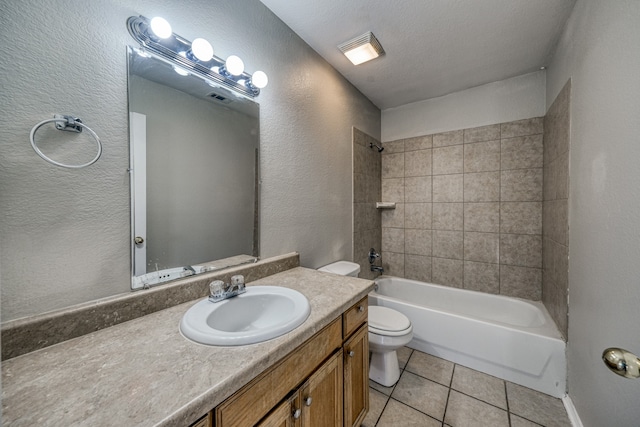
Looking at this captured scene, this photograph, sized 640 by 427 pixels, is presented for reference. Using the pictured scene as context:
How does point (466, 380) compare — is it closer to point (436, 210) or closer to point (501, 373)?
point (501, 373)

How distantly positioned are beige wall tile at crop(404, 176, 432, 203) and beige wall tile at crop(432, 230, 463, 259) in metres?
0.40

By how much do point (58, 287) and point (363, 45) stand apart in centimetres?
207

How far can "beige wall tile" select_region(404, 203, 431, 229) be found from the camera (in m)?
2.62

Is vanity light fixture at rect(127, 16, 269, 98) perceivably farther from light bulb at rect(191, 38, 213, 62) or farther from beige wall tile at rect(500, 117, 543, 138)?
beige wall tile at rect(500, 117, 543, 138)

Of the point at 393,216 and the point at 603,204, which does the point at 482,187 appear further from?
the point at 603,204

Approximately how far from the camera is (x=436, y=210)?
2.57 meters

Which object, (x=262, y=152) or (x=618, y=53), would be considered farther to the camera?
(x=262, y=152)

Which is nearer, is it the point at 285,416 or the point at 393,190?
the point at 285,416

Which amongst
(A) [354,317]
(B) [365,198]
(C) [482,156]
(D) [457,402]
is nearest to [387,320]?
(D) [457,402]

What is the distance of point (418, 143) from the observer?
2660 millimetres

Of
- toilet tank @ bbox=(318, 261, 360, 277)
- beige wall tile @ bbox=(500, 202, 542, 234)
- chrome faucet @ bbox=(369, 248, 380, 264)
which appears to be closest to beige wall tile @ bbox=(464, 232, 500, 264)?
beige wall tile @ bbox=(500, 202, 542, 234)

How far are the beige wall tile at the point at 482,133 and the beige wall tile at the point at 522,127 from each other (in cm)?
5

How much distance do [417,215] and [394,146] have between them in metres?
0.87

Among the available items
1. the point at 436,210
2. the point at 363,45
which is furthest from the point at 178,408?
the point at 436,210
